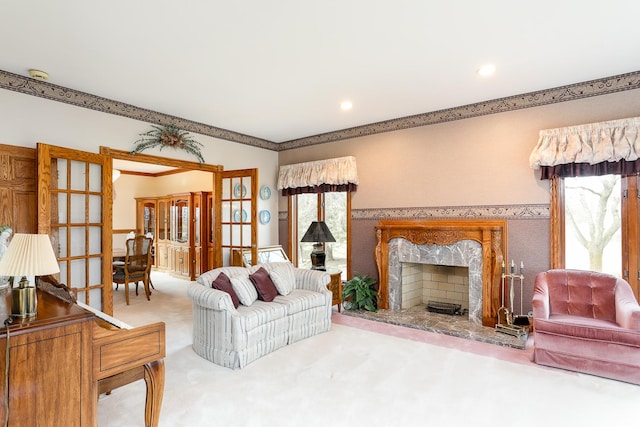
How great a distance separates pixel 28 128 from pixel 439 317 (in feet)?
16.6

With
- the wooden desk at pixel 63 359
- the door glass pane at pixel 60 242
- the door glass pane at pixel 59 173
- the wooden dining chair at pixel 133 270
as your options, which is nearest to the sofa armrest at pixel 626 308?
the wooden desk at pixel 63 359

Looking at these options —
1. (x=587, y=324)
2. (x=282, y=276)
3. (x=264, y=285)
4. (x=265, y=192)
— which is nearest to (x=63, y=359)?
(x=264, y=285)

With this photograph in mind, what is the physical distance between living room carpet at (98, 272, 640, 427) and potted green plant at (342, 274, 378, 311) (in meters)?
1.15

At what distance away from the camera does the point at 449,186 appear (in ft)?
15.0

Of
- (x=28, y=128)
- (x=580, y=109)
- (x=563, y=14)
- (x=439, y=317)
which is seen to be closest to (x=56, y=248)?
(x=28, y=128)

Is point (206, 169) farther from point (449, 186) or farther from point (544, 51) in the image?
point (544, 51)

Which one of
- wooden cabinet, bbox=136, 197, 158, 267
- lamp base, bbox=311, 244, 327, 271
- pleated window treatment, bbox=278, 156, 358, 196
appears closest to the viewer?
lamp base, bbox=311, 244, 327, 271

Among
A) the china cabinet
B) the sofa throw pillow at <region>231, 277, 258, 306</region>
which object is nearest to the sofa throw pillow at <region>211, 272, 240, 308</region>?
A: the sofa throw pillow at <region>231, 277, 258, 306</region>

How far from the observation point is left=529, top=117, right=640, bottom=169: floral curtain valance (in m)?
3.40

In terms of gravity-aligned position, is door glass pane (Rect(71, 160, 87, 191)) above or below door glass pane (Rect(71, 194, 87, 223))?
above

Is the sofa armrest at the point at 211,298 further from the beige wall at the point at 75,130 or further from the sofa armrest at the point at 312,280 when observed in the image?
the beige wall at the point at 75,130

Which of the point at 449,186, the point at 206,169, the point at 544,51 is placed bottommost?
the point at 449,186

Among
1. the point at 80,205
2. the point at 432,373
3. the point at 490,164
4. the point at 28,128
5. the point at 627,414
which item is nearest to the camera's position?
the point at 627,414

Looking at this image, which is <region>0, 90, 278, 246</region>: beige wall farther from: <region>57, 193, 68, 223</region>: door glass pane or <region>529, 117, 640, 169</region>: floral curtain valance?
<region>529, 117, 640, 169</region>: floral curtain valance
